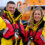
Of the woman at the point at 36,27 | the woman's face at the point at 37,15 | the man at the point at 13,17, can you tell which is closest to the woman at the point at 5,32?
the man at the point at 13,17

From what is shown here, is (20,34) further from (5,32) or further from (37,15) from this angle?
(37,15)

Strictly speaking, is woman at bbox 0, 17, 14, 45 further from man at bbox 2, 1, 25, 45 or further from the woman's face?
the woman's face

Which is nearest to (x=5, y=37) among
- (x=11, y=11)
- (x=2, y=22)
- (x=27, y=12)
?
(x=2, y=22)

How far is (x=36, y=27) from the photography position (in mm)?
2893

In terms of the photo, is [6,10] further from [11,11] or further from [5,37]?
[5,37]

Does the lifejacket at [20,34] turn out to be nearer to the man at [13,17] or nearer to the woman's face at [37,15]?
the man at [13,17]

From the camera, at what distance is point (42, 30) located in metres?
2.80

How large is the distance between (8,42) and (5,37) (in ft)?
0.39

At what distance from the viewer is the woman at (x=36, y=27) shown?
112 inches

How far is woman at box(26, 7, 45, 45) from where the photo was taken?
9.30 ft

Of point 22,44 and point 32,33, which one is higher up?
point 32,33

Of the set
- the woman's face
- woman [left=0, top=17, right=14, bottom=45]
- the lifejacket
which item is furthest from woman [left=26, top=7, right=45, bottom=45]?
woman [left=0, top=17, right=14, bottom=45]

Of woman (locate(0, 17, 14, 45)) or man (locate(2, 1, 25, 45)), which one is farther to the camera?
man (locate(2, 1, 25, 45))

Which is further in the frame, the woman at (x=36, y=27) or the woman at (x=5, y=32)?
the woman at (x=36, y=27)
